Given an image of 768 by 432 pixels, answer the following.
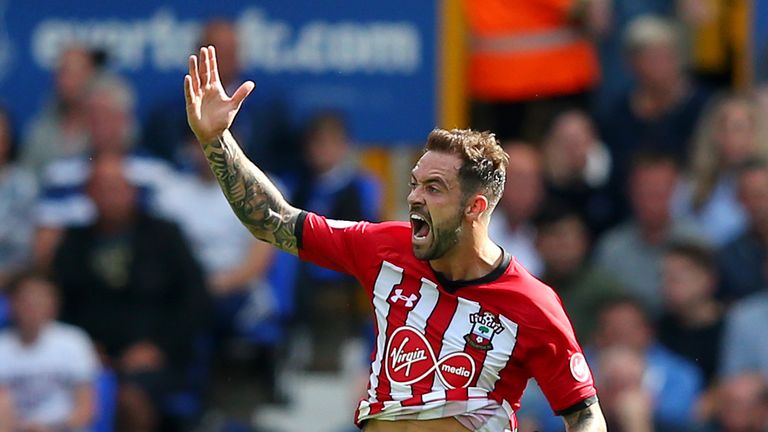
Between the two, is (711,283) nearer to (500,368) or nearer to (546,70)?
(546,70)

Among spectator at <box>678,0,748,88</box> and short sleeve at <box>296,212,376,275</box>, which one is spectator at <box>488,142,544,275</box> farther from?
short sleeve at <box>296,212,376,275</box>

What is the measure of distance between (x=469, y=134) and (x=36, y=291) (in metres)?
5.48

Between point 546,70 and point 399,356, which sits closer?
point 399,356

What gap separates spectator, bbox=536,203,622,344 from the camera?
1029 cm

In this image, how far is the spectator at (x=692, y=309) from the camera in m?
10.2

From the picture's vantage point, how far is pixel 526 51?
10.9 m

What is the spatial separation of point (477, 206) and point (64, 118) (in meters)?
5.91

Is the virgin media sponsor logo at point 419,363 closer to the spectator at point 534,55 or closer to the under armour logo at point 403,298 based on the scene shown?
the under armour logo at point 403,298

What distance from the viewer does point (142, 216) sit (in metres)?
10.5

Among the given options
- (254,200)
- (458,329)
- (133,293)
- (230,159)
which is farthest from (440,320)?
(133,293)

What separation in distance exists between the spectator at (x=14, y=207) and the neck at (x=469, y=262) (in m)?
5.65

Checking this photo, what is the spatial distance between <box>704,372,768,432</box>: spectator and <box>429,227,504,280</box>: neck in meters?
4.74

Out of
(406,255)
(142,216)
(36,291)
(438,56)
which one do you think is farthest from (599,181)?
(406,255)

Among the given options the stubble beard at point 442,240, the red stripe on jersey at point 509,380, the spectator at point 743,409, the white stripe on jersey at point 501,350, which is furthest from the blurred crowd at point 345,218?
the stubble beard at point 442,240
